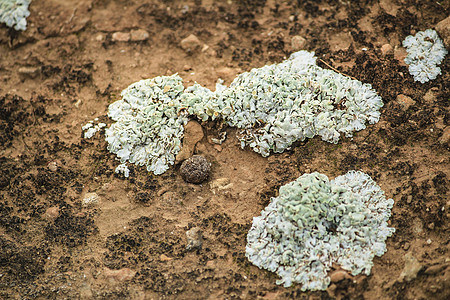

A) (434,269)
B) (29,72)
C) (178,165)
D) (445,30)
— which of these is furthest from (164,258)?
(445,30)

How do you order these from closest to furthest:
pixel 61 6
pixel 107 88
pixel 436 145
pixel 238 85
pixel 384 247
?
1. pixel 384 247
2. pixel 436 145
3. pixel 238 85
4. pixel 107 88
5. pixel 61 6

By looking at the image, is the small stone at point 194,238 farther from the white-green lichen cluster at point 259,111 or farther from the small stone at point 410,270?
the small stone at point 410,270

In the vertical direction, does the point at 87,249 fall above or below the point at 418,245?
below

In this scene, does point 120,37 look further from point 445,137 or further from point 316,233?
point 445,137

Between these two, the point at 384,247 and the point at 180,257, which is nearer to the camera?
the point at 384,247

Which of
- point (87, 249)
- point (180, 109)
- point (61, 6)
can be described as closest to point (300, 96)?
point (180, 109)

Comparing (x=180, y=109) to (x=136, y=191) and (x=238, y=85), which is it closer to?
(x=238, y=85)

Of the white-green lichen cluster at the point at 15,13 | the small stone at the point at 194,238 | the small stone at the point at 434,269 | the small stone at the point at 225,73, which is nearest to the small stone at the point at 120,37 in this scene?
the white-green lichen cluster at the point at 15,13

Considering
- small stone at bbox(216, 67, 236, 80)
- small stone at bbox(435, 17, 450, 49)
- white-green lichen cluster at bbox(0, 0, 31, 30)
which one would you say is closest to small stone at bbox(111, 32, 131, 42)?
white-green lichen cluster at bbox(0, 0, 31, 30)
